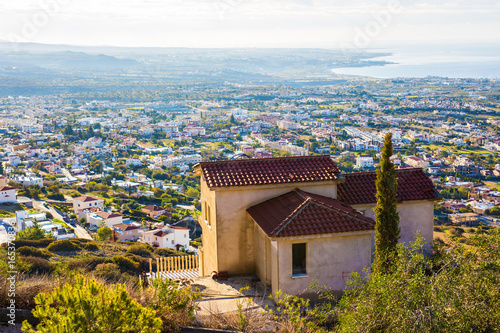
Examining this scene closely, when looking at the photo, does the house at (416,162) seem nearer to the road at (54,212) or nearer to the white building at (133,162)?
the white building at (133,162)

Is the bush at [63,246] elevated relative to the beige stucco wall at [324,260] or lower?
lower

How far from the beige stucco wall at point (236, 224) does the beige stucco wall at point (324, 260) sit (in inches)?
49.8

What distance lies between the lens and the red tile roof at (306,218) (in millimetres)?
7984

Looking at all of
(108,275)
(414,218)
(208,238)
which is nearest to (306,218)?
(208,238)

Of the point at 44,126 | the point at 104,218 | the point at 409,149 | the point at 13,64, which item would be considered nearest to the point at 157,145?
the point at 44,126

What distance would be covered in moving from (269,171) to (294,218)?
5.43ft

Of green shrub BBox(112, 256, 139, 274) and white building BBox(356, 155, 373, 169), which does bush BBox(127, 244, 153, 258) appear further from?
white building BBox(356, 155, 373, 169)

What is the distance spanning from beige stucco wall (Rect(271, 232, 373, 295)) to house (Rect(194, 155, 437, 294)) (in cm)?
2

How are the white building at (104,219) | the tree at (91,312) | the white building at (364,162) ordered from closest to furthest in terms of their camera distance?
the tree at (91,312) < the white building at (104,219) < the white building at (364,162)

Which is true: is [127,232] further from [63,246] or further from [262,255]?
[262,255]

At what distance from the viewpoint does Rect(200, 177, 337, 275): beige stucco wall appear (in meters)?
9.16

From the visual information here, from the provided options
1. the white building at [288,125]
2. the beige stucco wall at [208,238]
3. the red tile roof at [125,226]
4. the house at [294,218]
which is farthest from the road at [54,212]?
the white building at [288,125]

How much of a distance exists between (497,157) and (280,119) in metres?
57.3

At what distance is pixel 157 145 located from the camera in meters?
97.0
